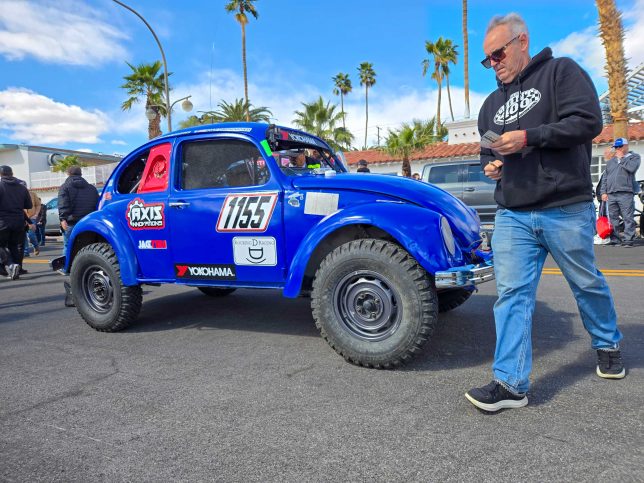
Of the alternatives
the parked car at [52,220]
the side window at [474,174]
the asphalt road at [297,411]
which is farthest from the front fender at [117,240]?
the parked car at [52,220]

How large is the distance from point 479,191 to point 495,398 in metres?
9.38

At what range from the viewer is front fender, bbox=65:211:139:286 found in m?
4.21

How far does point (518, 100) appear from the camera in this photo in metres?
2.47

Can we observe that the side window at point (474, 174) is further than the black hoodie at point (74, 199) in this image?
Yes

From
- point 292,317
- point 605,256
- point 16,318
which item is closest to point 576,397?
point 292,317

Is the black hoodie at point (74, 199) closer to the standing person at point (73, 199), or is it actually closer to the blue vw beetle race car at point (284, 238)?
the standing person at point (73, 199)

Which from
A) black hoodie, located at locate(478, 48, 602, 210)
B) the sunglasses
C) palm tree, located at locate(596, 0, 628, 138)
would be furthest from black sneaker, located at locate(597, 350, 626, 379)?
palm tree, located at locate(596, 0, 628, 138)

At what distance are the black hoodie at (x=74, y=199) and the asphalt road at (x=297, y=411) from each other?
4.15 m

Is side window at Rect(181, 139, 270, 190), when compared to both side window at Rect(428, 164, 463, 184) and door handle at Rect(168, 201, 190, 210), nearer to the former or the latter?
door handle at Rect(168, 201, 190, 210)

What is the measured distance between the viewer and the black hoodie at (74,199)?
7949 mm

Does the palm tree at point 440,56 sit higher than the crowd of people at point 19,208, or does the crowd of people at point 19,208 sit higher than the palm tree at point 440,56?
the palm tree at point 440,56

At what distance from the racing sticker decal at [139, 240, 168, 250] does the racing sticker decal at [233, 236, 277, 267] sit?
0.77 meters

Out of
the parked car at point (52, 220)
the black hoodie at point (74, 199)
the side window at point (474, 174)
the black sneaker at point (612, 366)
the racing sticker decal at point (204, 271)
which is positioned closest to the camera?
the black sneaker at point (612, 366)

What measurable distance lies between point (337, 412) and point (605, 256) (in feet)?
25.1
